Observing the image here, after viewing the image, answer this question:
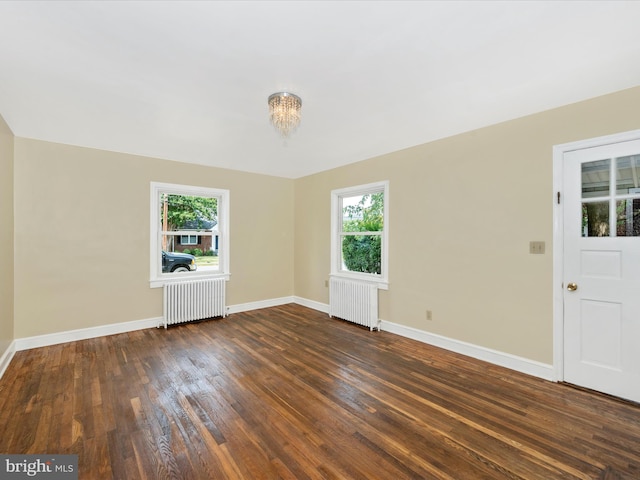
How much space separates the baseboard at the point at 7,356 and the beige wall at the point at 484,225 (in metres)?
4.30

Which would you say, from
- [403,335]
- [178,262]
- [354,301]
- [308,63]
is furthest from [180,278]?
[308,63]

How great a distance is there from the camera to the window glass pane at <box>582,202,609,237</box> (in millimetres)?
2537

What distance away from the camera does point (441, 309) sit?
358 centimetres

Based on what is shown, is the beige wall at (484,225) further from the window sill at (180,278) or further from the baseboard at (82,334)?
the baseboard at (82,334)

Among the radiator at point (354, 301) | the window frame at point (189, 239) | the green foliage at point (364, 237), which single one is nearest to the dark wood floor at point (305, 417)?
the radiator at point (354, 301)

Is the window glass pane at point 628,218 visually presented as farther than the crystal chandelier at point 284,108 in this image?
No

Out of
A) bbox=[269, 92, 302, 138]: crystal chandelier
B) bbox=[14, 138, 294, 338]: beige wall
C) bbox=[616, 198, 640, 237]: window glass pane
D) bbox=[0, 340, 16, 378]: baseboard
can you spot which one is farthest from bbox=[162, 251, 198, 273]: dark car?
bbox=[616, 198, 640, 237]: window glass pane

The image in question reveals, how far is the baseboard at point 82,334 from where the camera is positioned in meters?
3.49

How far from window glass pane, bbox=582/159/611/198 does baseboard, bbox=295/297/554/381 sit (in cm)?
166

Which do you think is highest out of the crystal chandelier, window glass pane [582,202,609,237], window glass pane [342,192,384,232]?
the crystal chandelier

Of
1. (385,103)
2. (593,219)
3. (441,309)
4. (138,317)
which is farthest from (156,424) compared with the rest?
(593,219)

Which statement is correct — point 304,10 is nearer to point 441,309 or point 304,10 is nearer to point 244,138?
point 244,138

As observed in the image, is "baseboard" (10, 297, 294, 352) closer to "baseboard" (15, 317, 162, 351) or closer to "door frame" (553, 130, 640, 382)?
"baseboard" (15, 317, 162, 351)

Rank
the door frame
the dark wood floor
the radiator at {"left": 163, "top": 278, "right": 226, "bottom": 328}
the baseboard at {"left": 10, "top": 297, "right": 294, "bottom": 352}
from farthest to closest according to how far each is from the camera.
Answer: the radiator at {"left": 163, "top": 278, "right": 226, "bottom": 328}
the baseboard at {"left": 10, "top": 297, "right": 294, "bottom": 352}
the door frame
the dark wood floor
